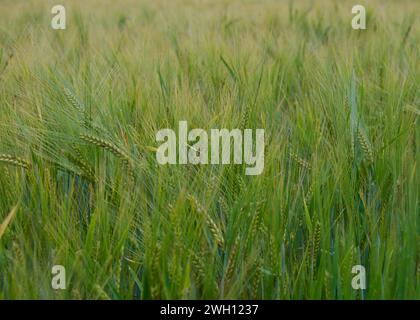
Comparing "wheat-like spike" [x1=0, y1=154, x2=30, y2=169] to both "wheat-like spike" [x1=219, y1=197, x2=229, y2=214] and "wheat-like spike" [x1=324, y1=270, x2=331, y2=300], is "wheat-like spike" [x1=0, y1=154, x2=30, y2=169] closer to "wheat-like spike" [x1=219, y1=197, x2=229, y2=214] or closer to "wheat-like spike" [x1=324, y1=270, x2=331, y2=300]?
"wheat-like spike" [x1=219, y1=197, x2=229, y2=214]

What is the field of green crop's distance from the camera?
3.12ft

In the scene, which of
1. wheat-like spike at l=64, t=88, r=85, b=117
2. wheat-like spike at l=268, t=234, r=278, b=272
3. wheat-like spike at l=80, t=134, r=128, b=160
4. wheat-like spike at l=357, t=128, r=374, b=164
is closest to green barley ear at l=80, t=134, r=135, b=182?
wheat-like spike at l=80, t=134, r=128, b=160

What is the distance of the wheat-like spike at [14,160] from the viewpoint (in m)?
1.07

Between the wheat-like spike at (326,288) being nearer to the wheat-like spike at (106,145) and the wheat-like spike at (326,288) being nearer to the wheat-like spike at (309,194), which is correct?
the wheat-like spike at (309,194)

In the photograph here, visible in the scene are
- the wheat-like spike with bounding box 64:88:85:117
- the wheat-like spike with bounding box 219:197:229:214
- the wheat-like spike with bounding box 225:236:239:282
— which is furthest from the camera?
the wheat-like spike with bounding box 64:88:85:117

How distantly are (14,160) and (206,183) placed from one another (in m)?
0.29

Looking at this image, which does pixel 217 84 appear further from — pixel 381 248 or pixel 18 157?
pixel 381 248

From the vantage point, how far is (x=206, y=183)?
1057mm

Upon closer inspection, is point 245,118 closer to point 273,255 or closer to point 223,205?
point 223,205

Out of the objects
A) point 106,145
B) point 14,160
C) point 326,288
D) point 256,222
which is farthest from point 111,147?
point 326,288

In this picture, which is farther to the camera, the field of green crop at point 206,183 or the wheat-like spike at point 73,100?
the wheat-like spike at point 73,100

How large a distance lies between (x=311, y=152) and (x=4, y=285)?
20.9 inches

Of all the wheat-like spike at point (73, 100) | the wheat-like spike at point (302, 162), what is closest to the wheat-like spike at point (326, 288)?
the wheat-like spike at point (302, 162)
